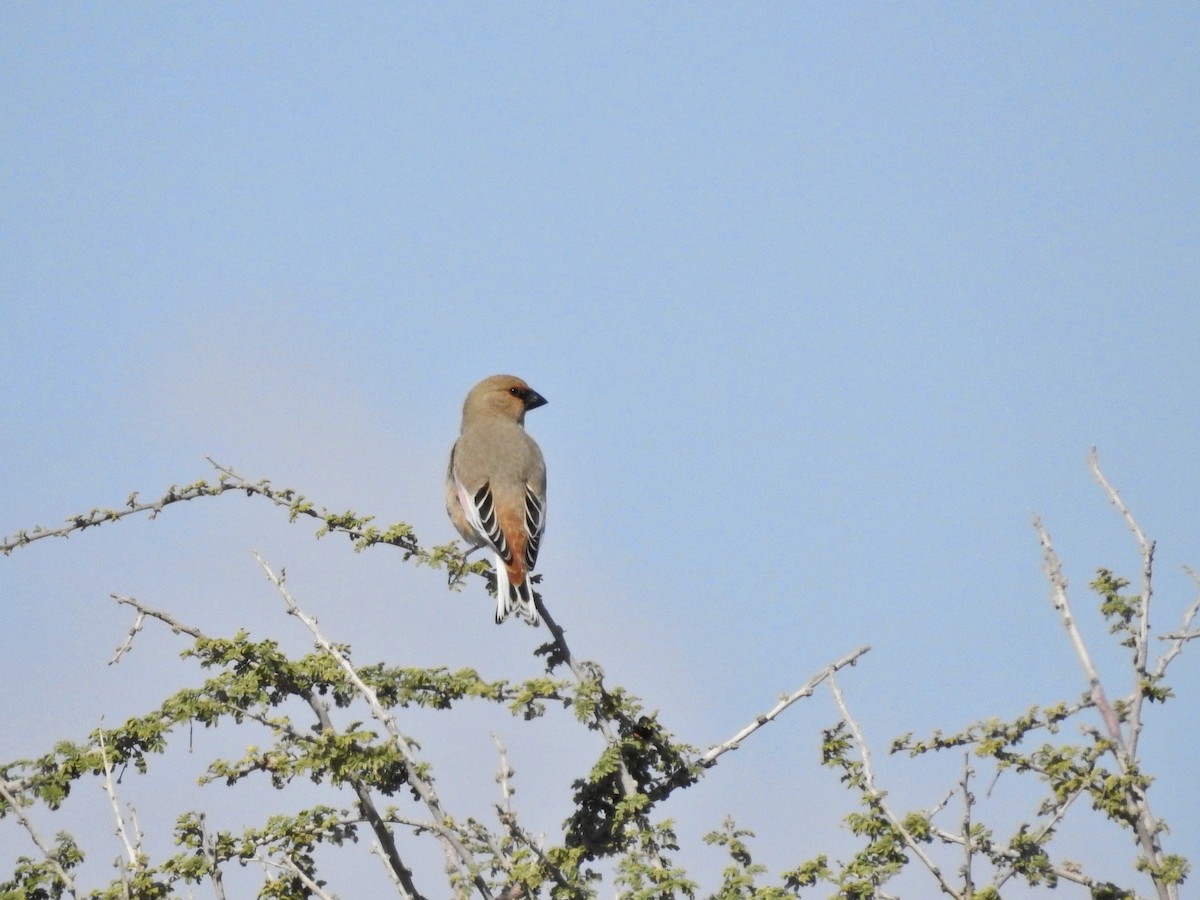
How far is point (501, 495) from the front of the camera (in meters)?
8.66

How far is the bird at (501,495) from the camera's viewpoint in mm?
7613

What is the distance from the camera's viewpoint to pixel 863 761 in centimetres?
480

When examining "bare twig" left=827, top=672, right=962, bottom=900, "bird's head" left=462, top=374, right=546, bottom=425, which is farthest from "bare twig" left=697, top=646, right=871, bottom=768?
"bird's head" left=462, top=374, right=546, bottom=425

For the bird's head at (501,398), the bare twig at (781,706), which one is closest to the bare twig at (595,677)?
the bare twig at (781,706)

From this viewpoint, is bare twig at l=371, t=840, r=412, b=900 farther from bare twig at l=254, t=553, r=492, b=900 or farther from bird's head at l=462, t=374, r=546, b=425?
bird's head at l=462, t=374, r=546, b=425

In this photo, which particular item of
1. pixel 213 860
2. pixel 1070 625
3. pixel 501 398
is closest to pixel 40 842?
pixel 213 860

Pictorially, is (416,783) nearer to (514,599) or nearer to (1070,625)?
(1070,625)

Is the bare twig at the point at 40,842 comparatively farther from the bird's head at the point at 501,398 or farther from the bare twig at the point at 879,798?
the bird's head at the point at 501,398

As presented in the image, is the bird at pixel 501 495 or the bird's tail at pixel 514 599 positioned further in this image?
the bird at pixel 501 495

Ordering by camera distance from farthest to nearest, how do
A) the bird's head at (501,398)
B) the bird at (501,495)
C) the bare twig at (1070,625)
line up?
the bird's head at (501,398)
the bird at (501,495)
the bare twig at (1070,625)

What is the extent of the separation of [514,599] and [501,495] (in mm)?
1386

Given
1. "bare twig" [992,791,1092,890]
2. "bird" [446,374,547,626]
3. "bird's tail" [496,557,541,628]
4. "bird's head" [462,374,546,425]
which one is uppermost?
"bird's head" [462,374,546,425]

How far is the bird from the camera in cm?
761

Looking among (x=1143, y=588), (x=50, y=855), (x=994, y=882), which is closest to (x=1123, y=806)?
(x=994, y=882)
